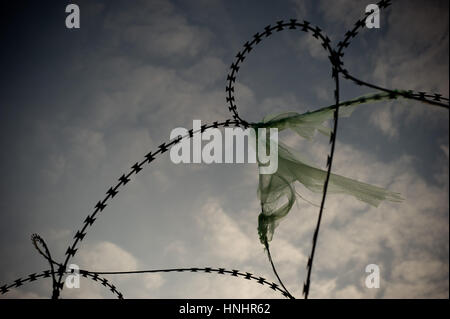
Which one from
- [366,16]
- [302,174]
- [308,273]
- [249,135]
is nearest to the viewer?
[308,273]

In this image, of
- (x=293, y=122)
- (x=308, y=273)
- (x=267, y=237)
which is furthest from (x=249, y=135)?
(x=308, y=273)

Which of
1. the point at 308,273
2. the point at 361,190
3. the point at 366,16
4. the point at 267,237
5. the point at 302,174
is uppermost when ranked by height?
the point at 366,16

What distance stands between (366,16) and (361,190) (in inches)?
64.3

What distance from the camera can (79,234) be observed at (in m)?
2.34

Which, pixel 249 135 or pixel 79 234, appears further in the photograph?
pixel 249 135

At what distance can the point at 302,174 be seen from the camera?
271 cm
